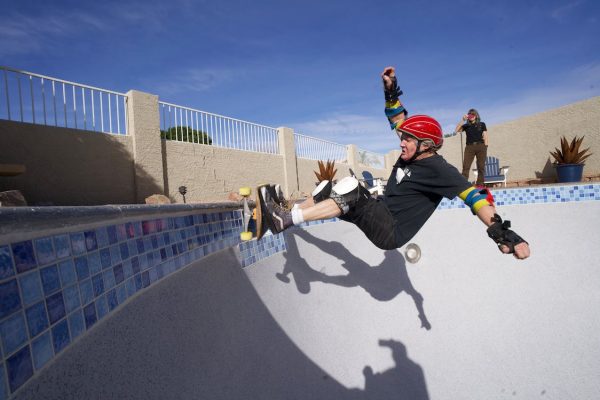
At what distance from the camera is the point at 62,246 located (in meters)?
1.06

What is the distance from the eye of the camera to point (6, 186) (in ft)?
19.3

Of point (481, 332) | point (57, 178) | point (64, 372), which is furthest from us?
point (57, 178)

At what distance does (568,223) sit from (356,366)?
11.4ft

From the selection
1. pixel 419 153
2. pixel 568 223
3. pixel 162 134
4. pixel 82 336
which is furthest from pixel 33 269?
pixel 162 134

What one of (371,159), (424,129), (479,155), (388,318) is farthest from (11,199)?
(371,159)

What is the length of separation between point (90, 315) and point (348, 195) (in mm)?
1954

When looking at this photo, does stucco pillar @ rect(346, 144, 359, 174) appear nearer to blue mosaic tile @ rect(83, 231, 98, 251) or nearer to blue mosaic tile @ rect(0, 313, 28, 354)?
blue mosaic tile @ rect(83, 231, 98, 251)

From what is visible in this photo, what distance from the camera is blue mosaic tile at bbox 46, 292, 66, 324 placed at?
97 cm

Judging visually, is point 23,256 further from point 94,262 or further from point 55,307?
point 94,262

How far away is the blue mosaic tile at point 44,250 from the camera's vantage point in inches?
37.5

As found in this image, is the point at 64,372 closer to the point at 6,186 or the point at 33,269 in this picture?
the point at 33,269

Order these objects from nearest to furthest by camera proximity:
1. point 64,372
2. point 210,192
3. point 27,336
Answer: point 27,336
point 64,372
point 210,192

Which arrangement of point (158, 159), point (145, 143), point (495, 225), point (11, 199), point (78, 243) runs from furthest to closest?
point (158, 159)
point (145, 143)
point (11, 199)
point (495, 225)
point (78, 243)

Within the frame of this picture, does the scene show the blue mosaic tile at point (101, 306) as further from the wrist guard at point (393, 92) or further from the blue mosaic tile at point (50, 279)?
the wrist guard at point (393, 92)
